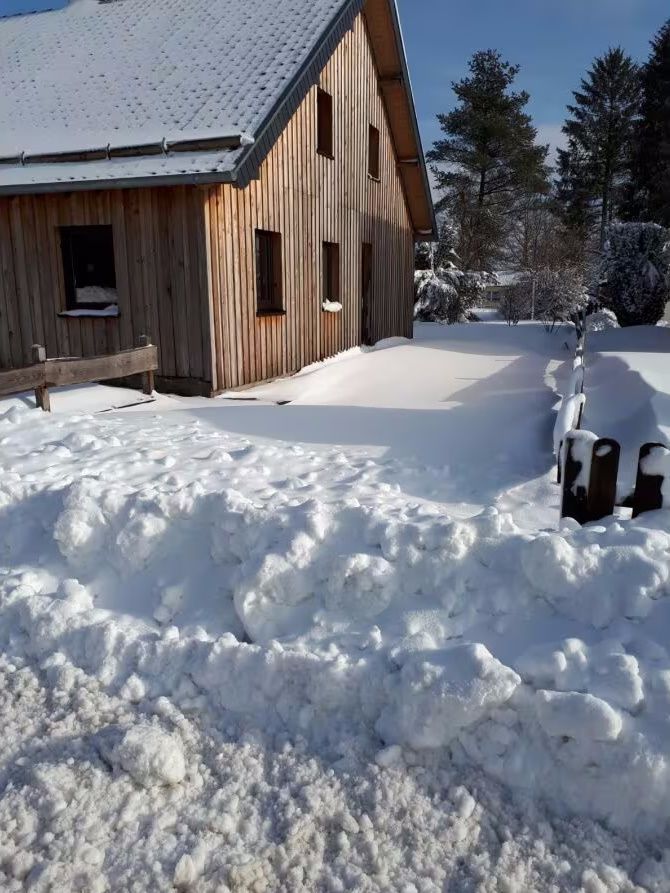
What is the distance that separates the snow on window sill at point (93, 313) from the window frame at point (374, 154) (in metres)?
6.93

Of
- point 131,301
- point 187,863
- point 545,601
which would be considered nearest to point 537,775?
point 545,601

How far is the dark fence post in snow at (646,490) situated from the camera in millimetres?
3658

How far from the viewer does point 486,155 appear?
35719 millimetres

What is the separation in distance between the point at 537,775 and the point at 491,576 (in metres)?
1.00

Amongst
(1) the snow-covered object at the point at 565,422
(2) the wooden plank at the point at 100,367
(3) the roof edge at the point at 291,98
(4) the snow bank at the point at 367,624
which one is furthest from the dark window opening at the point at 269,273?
(4) the snow bank at the point at 367,624

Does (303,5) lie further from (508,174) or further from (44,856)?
(508,174)

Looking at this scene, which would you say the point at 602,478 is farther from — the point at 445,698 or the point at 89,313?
the point at 89,313

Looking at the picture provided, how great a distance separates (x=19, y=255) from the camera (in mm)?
9742

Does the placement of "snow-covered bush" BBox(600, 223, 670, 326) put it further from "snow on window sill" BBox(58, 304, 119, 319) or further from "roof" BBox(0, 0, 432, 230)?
"snow on window sill" BBox(58, 304, 119, 319)

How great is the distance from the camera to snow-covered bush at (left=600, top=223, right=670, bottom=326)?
718 inches

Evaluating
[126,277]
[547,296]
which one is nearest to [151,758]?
[126,277]

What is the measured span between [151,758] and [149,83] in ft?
34.0

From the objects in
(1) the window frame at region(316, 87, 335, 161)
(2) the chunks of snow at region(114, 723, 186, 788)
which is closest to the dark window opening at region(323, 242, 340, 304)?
(1) the window frame at region(316, 87, 335, 161)

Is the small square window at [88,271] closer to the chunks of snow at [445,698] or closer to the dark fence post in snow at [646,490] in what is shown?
the dark fence post in snow at [646,490]
